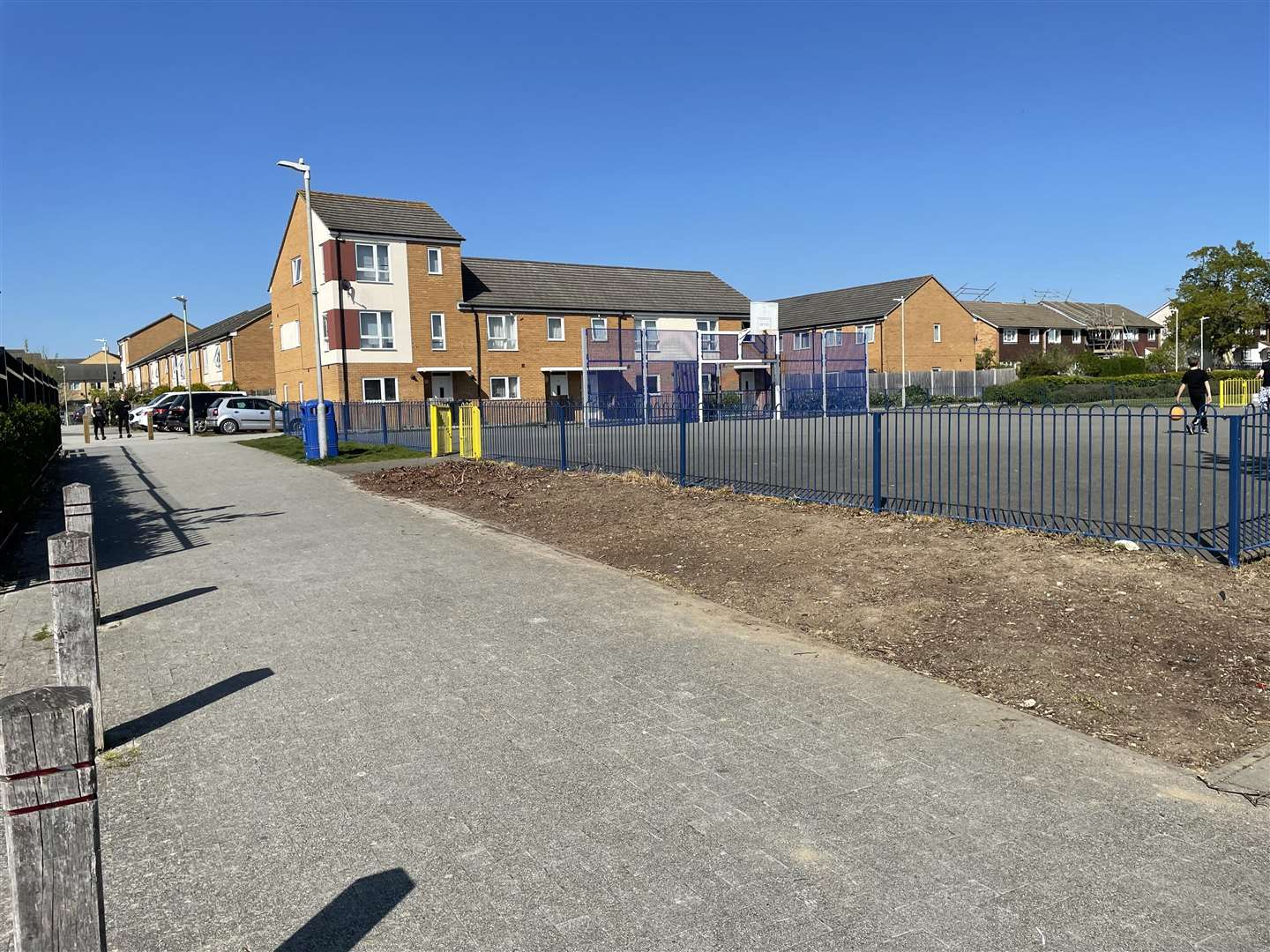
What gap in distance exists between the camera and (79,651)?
201 inches

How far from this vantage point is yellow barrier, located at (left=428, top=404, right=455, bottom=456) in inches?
875

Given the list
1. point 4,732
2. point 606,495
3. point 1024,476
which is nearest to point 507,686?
point 4,732

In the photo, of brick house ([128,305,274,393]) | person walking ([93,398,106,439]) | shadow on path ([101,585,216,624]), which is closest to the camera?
shadow on path ([101,585,216,624])

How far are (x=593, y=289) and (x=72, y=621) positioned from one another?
48.3 meters

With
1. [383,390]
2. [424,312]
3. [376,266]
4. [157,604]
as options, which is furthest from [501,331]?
[157,604]

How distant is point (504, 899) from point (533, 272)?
49250mm

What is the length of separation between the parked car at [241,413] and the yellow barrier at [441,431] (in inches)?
719

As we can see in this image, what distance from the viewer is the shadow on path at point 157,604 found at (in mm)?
7699

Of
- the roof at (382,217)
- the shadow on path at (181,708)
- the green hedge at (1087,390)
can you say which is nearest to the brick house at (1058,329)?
the green hedge at (1087,390)

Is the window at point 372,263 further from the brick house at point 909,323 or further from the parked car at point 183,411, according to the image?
the brick house at point 909,323

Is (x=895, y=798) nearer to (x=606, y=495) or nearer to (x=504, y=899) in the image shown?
(x=504, y=899)

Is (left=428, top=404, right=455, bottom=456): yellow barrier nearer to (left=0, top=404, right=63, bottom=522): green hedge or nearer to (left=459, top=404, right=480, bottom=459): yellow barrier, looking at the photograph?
(left=459, top=404, right=480, bottom=459): yellow barrier

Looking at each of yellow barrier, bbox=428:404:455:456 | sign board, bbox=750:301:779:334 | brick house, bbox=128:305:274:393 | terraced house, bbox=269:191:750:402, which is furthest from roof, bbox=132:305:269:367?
yellow barrier, bbox=428:404:455:456

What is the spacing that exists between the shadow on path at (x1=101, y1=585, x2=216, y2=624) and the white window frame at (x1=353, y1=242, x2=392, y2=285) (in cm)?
3599
